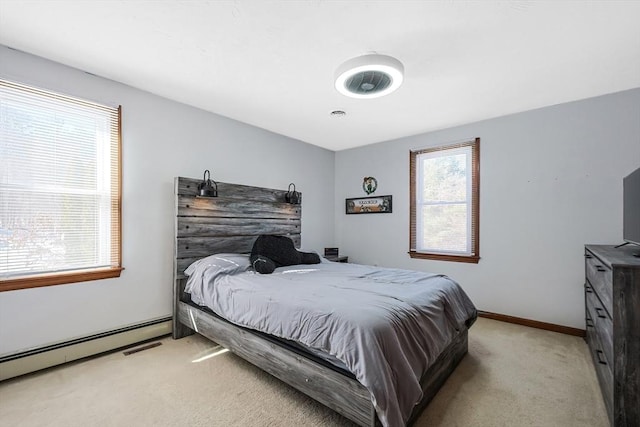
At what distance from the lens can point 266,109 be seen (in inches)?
130

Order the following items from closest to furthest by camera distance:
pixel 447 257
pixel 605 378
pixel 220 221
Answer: pixel 605 378
pixel 220 221
pixel 447 257

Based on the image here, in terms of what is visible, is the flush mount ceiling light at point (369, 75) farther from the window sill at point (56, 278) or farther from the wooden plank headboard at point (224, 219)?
the window sill at point (56, 278)

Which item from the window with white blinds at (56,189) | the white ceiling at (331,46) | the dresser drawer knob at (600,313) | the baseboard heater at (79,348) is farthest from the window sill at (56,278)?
the dresser drawer knob at (600,313)

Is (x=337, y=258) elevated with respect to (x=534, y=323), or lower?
elevated

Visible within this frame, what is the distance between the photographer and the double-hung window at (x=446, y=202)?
3691mm

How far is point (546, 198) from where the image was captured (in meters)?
3.20

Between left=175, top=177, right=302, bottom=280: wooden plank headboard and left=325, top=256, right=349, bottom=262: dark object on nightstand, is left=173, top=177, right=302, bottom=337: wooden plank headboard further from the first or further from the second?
left=325, top=256, right=349, bottom=262: dark object on nightstand

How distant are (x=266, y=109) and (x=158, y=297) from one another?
7.67 ft

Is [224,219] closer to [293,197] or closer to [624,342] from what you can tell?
[293,197]

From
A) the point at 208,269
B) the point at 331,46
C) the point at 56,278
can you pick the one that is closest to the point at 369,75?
the point at 331,46

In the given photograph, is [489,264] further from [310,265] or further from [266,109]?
[266,109]

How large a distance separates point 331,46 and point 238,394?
2561 millimetres

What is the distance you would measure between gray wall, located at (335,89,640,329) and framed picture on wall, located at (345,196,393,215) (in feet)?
3.32

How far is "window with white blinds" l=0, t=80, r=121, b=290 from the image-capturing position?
2.17m
